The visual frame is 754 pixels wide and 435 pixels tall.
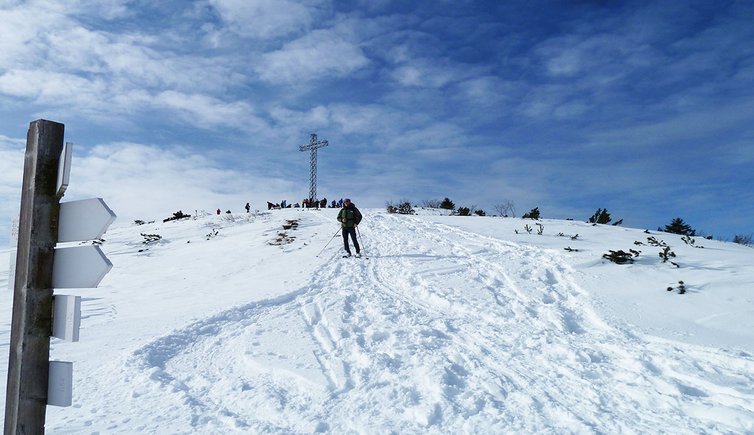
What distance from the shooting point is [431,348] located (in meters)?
5.93

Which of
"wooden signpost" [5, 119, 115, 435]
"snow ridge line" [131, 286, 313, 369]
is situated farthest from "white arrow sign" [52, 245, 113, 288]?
"snow ridge line" [131, 286, 313, 369]

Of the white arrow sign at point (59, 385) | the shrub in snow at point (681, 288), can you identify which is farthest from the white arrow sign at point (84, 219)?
the shrub in snow at point (681, 288)

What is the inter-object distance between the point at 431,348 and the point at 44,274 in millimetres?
4537

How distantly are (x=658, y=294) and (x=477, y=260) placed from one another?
4.71m

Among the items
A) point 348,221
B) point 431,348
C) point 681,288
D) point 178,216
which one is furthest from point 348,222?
point 178,216

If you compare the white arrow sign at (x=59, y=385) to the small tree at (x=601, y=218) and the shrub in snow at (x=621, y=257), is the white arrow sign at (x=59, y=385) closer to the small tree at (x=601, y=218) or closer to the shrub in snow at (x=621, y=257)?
the shrub in snow at (x=621, y=257)

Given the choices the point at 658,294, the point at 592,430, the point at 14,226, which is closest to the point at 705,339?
the point at 658,294

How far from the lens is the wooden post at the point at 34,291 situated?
A: 292cm

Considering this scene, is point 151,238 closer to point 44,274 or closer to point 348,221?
point 348,221

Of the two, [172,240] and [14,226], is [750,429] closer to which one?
[14,226]

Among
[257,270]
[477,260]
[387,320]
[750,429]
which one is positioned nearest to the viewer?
[750,429]

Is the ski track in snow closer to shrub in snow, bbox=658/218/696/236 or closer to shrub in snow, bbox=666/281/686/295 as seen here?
shrub in snow, bbox=666/281/686/295

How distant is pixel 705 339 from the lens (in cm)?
606

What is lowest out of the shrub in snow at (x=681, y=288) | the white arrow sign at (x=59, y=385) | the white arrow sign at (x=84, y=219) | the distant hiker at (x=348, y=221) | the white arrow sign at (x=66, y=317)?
the white arrow sign at (x=59, y=385)
